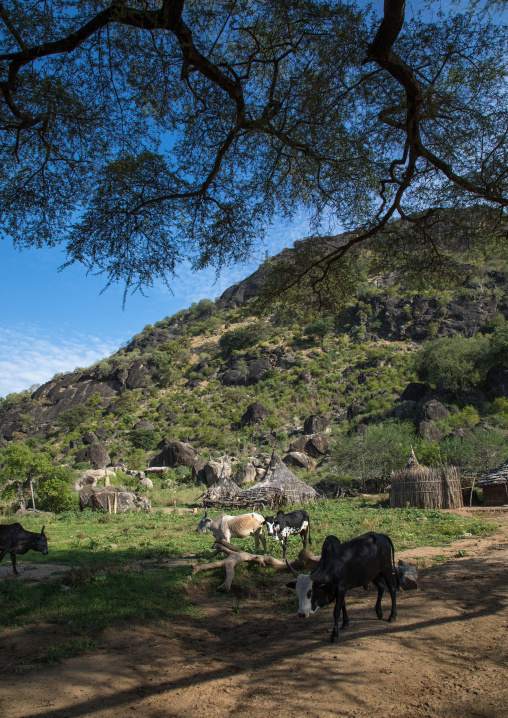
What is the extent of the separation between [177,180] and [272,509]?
1656cm

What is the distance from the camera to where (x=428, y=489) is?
710 inches

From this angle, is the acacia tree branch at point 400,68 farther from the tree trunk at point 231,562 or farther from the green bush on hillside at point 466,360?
the green bush on hillside at point 466,360

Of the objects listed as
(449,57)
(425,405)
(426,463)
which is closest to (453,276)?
(449,57)

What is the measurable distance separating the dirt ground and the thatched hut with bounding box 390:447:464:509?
12.6 meters

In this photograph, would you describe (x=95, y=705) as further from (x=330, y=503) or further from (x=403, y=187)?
(x=330, y=503)

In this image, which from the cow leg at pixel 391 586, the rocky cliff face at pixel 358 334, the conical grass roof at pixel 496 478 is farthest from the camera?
the rocky cliff face at pixel 358 334

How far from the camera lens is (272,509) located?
20.8 m

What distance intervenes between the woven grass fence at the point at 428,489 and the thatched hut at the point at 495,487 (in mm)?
1183

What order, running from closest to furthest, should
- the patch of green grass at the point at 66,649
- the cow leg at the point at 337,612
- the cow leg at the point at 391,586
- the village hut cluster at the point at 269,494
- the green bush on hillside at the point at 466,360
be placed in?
the cow leg at the point at 337,612 < the patch of green grass at the point at 66,649 < the cow leg at the point at 391,586 < the village hut cluster at the point at 269,494 < the green bush on hillside at the point at 466,360

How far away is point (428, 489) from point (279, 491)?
6.68 metres

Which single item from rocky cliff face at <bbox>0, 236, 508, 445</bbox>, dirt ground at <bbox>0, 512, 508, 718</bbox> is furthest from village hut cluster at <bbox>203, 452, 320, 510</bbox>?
rocky cliff face at <bbox>0, 236, 508, 445</bbox>

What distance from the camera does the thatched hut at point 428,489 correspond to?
706 inches

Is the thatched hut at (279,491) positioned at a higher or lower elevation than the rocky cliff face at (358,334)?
lower

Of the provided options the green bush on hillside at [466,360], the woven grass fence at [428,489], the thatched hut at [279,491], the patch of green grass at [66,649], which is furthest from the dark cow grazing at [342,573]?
the green bush on hillside at [466,360]
